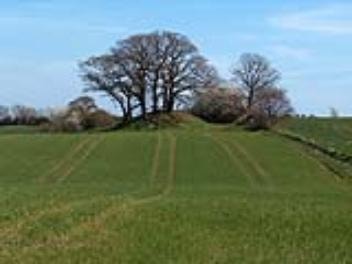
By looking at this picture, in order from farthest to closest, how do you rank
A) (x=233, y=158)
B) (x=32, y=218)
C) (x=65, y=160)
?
1. (x=233, y=158)
2. (x=65, y=160)
3. (x=32, y=218)

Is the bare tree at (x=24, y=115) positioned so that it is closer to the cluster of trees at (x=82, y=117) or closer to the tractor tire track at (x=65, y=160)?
the cluster of trees at (x=82, y=117)

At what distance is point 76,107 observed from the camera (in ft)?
424

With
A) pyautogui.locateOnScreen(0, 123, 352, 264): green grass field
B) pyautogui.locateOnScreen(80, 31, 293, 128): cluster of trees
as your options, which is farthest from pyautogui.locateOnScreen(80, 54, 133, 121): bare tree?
pyautogui.locateOnScreen(0, 123, 352, 264): green grass field

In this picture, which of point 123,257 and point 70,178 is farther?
point 70,178

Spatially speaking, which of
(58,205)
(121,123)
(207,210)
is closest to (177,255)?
(207,210)

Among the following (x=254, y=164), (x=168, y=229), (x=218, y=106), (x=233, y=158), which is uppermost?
(x=218, y=106)

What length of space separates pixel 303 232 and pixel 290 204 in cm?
746

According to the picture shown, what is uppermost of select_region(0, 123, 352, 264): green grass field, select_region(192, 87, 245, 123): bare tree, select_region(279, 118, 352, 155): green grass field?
select_region(192, 87, 245, 123): bare tree

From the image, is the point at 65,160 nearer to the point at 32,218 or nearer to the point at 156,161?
the point at 156,161

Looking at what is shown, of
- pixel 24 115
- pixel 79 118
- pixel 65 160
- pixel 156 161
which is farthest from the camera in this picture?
pixel 24 115

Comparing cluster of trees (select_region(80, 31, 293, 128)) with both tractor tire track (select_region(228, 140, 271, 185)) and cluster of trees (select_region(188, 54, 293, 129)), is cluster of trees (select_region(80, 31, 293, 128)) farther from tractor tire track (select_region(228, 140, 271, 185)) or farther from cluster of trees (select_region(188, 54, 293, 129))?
tractor tire track (select_region(228, 140, 271, 185))

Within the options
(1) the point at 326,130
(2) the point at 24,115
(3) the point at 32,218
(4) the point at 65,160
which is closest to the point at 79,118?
(2) the point at 24,115

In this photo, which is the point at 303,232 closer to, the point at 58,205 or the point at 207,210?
the point at 207,210

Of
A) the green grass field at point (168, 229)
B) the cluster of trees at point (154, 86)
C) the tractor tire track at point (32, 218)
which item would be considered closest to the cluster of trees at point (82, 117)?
the cluster of trees at point (154, 86)
